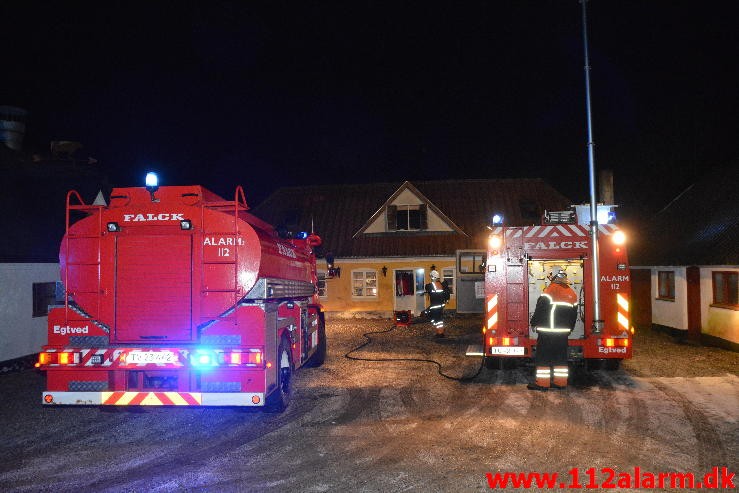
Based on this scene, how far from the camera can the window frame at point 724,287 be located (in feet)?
47.7

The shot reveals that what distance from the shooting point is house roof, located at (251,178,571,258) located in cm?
2680

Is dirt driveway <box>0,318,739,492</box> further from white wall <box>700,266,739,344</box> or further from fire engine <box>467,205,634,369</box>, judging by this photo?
white wall <box>700,266,739,344</box>

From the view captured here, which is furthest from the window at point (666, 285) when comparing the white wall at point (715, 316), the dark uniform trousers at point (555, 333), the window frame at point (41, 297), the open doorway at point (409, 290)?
the window frame at point (41, 297)

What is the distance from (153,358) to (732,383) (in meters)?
9.78

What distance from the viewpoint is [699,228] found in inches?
712

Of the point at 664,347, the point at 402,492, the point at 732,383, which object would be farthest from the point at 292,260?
the point at 664,347

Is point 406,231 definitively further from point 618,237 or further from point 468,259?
point 618,237

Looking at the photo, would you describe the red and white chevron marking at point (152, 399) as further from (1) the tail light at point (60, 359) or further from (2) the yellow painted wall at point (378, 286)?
(2) the yellow painted wall at point (378, 286)

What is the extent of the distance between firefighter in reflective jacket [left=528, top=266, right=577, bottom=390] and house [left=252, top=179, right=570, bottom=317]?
583 inches

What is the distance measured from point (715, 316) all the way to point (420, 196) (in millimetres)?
14494

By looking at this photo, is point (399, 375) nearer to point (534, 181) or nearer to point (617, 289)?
point (617, 289)

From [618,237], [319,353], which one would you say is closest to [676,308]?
[618,237]

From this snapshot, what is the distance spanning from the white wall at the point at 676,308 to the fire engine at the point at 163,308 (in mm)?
14053

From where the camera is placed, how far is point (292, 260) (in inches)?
397
